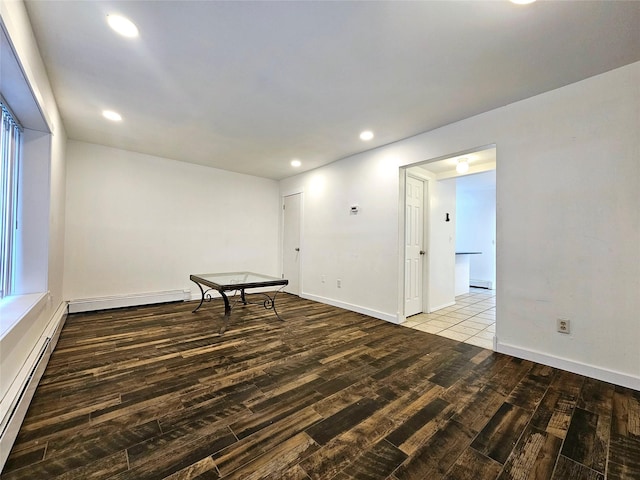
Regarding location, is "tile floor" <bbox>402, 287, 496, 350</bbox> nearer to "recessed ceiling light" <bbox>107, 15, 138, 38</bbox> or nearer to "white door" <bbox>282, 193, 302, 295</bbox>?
"white door" <bbox>282, 193, 302, 295</bbox>

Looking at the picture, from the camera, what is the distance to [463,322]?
372cm

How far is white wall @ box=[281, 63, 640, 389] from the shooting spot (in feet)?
6.80

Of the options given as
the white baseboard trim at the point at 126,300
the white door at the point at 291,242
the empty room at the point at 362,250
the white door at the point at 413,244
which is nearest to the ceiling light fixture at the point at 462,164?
the empty room at the point at 362,250

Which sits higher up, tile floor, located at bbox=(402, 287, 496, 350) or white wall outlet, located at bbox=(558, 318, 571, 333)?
white wall outlet, located at bbox=(558, 318, 571, 333)

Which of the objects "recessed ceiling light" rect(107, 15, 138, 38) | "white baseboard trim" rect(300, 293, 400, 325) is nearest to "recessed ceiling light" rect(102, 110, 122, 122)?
"recessed ceiling light" rect(107, 15, 138, 38)

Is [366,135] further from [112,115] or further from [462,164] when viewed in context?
[112,115]

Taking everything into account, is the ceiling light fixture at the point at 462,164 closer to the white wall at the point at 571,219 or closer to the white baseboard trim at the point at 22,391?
the white wall at the point at 571,219

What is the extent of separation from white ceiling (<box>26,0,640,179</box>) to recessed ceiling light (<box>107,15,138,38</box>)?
0.05 meters

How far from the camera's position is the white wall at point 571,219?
2072mm

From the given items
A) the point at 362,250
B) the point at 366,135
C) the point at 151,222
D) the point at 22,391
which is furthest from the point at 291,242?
the point at 22,391

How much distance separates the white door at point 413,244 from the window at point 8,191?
400 cm

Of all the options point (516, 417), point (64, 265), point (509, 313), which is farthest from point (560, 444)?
→ point (64, 265)

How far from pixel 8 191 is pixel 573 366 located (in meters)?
4.82

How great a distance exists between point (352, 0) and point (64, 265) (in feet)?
15.3
